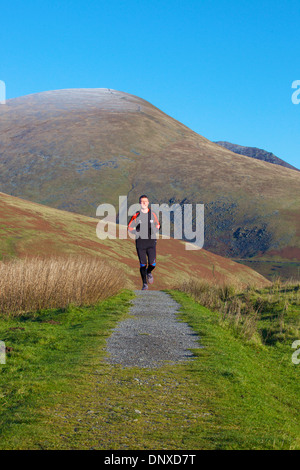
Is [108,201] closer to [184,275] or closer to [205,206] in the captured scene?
[205,206]

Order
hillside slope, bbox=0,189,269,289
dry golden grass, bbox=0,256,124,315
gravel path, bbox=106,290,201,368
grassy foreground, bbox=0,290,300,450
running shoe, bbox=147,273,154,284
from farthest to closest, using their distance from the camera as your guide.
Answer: hillside slope, bbox=0,189,269,289, dry golden grass, bbox=0,256,124,315, running shoe, bbox=147,273,154,284, gravel path, bbox=106,290,201,368, grassy foreground, bbox=0,290,300,450

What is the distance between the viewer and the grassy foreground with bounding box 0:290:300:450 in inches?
200

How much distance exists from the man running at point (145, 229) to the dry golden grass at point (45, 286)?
3.67 metres

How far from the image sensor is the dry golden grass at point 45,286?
52.0 feet

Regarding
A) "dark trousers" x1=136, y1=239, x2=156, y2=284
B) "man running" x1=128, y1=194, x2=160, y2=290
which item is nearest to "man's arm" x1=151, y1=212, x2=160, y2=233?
"man running" x1=128, y1=194, x2=160, y2=290

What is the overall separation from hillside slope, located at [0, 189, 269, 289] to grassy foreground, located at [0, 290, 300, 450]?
85.0 ft

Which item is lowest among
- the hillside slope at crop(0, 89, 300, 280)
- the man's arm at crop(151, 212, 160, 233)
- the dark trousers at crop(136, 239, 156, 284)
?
the dark trousers at crop(136, 239, 156, 284)

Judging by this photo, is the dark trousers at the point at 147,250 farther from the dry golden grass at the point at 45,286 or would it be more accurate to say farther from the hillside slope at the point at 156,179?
the hillside slope at the point at 156,179

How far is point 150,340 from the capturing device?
10547 millimetres

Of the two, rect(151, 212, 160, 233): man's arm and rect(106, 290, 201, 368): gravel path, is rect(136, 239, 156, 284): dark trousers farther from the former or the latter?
rect(106, 290, 201, 368): gravel path

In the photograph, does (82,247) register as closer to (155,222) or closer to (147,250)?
(147,250)

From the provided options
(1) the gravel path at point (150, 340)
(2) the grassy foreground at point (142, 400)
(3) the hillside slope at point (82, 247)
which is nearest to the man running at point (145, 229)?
(1) the gravel path at point (150, 340)
